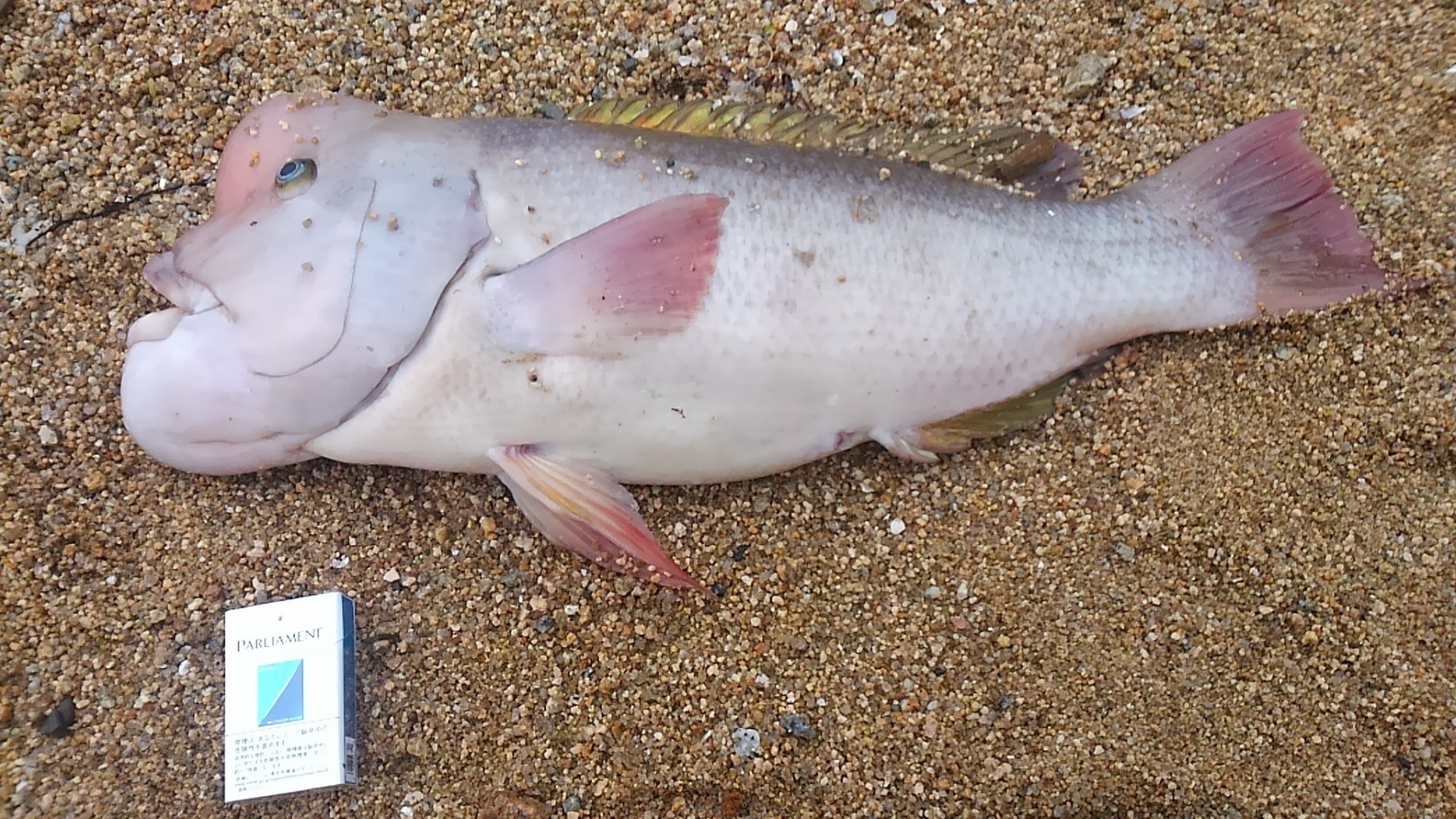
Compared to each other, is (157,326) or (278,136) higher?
(278,136)

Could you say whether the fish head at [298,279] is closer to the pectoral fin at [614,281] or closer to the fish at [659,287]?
the fish at [659,287]

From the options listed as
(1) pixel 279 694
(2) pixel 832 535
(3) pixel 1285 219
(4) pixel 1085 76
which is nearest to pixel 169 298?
(1) pixel 279 694

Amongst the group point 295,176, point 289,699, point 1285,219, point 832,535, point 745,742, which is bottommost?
point 745,742

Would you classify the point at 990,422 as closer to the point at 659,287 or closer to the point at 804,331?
the point at 804,331

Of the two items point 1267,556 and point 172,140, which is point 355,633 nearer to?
point 172,140

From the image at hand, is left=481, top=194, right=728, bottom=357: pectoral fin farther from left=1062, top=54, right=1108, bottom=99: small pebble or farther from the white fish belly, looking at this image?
left=1062, top=54, right=1108, bottom=99: small pebble

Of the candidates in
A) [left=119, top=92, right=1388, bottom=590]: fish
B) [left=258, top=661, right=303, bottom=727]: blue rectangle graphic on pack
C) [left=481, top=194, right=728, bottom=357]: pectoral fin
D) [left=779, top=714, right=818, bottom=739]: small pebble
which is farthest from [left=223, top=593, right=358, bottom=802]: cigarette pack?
[left=779, top=714, right=818, bottom=739]: small pebble

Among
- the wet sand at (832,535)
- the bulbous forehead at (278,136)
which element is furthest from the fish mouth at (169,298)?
the wet sand at (832,535)
